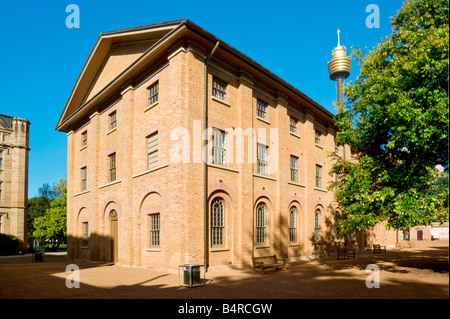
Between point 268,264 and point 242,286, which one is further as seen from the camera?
point 268,264

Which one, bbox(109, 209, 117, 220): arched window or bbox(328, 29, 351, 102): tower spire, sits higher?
bbox(328, 29, 351, 102): tower spire

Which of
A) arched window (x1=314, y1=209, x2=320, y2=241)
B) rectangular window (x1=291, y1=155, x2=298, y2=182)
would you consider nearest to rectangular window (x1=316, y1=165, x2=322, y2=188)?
arched window (x1=314, y1=209, x2=320, y2=241)

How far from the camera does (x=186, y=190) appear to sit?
581 inches

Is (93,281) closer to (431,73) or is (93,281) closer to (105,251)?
(105,251)

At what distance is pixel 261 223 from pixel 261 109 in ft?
22.5

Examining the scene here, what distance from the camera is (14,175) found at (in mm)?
44125

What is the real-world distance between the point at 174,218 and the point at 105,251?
842 centimetres

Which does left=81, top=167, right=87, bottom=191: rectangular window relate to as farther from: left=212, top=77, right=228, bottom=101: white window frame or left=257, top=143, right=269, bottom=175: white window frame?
left=257, top=143, right=269, bottom=175: white window frame

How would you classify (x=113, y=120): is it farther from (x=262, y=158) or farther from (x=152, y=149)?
(x=262, y=158)

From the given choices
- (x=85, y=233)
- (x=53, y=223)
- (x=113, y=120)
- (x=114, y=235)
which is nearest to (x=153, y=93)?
(x=113, y=120)

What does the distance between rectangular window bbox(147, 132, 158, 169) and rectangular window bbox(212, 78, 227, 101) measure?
3.76m

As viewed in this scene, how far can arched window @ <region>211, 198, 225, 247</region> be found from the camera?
53.7 ft

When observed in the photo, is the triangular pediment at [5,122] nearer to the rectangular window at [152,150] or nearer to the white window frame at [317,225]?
the rectangular window at [152,150]

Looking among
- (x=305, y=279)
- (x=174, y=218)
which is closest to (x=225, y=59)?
(x=174, y=218)
